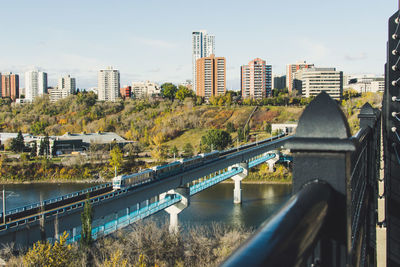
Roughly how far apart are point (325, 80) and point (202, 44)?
48758 millimetres

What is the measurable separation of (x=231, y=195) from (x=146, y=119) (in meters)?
25.2

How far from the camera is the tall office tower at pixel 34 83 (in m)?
80.2

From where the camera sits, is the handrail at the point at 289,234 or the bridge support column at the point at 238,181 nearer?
the handrail at the point at 289,234

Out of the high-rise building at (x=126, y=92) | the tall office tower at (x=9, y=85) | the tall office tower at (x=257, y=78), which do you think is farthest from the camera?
the tall office tower at (x=9, y=85)

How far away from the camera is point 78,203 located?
12.6m

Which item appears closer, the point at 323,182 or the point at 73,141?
the point at 323,182

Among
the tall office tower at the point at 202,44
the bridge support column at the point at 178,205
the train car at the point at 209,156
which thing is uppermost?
the tall office tower at the point at 202,44

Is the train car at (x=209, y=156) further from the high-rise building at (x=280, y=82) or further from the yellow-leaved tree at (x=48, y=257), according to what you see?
the high-rise building at (x=280, y=82)

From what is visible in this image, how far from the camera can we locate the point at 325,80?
45.2m

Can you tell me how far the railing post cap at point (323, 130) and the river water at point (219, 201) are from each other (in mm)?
12128

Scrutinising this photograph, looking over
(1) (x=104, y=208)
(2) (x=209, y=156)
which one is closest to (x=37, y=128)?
(2) (x=209, y=156)

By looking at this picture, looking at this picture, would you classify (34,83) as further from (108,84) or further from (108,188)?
(108,188)

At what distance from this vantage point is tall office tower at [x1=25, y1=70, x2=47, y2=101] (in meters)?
80.2

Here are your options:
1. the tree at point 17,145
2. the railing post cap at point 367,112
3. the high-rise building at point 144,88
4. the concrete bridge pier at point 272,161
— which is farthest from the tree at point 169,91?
the railing post cap at point 367,112
